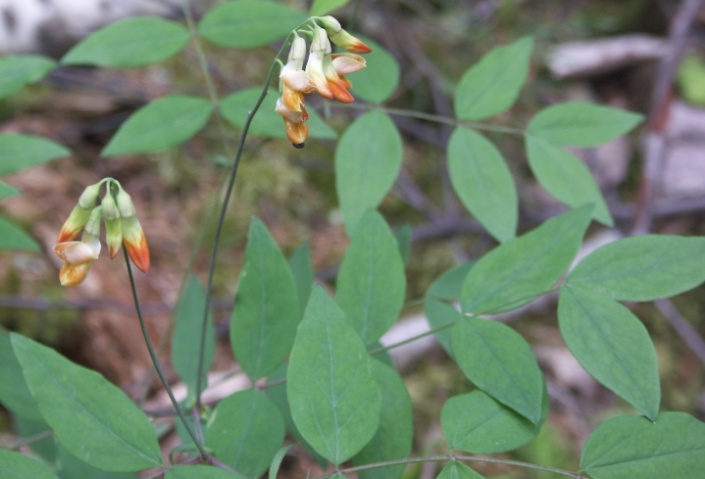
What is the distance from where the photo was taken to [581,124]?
1.54 meters

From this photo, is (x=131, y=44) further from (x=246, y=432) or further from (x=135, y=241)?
(x=246, y=432)

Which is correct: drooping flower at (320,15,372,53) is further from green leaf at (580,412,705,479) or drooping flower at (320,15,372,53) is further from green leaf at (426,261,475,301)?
green leaf at (580,412,705,479)

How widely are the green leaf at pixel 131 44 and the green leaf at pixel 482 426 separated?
1036 millimetres

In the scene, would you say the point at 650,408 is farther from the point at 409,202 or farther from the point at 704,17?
the point at 704,17

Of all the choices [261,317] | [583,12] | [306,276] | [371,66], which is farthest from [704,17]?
[261,317]

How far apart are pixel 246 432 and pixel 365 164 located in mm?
614

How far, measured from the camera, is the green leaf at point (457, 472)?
3.39 ft

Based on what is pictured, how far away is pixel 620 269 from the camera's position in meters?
1.18

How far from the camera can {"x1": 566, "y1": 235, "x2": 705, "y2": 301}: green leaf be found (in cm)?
114

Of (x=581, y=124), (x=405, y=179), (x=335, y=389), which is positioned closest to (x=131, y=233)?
(x=335, y=389)

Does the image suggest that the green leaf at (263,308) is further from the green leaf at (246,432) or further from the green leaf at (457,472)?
the green leaf at (457,472)

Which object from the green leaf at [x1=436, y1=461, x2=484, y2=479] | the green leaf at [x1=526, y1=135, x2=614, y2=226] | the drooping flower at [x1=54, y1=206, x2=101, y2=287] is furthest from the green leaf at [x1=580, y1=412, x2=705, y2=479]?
the drooping flower at [x1=54, y1=206, x2=101, y2=287]

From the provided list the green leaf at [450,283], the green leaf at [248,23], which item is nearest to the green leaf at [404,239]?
the green leaf at [450,283]

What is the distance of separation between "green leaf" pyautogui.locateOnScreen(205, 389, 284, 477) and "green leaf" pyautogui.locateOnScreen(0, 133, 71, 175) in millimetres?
690
